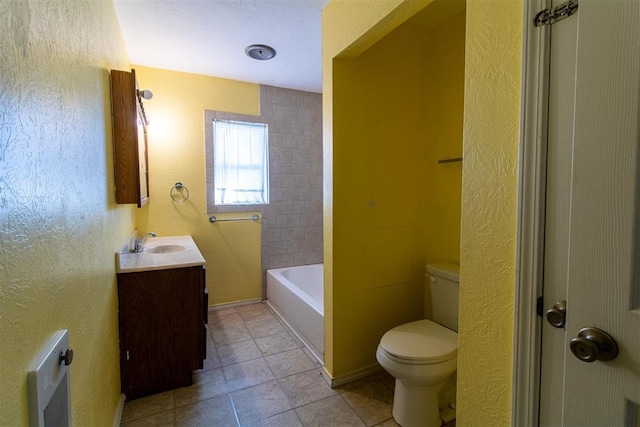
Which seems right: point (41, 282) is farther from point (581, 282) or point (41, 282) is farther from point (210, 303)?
point (210, 303)

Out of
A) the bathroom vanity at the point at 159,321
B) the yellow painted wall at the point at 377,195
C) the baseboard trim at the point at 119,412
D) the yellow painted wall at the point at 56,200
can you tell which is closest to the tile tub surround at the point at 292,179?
the bathroom vanity at the point at 159,321

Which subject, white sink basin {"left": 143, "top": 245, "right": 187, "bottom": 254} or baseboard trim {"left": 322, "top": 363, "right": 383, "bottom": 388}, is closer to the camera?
baseboard trim {"left": 322, "top": 363, "right": 383, "bottom": 388}

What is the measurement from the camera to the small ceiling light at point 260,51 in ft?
7.93

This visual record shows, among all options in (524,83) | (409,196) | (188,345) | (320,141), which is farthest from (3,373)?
(320,141)

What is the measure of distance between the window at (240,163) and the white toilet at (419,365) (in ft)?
7.03

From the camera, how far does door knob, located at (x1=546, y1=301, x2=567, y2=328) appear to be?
Result: 78cm

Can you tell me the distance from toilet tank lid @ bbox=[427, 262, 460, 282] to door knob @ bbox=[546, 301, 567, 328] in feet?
3.59

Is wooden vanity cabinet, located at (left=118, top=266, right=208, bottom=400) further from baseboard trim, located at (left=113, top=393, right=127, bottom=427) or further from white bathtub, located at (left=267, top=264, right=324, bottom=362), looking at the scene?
white bathtub, located at (left=267, top=264, right=324, bottom=362)

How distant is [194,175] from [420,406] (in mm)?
2702

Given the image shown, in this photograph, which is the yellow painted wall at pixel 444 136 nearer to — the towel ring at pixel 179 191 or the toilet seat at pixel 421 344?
the toilet seat at pixel 421 344

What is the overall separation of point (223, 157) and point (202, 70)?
2.73 ft

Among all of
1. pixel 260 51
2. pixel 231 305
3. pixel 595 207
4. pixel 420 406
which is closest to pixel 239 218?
pixel 231 305

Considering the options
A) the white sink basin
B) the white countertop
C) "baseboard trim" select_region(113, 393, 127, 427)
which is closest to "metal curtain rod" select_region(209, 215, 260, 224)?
the white sink basin

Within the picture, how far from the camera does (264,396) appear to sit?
6.20 feet
